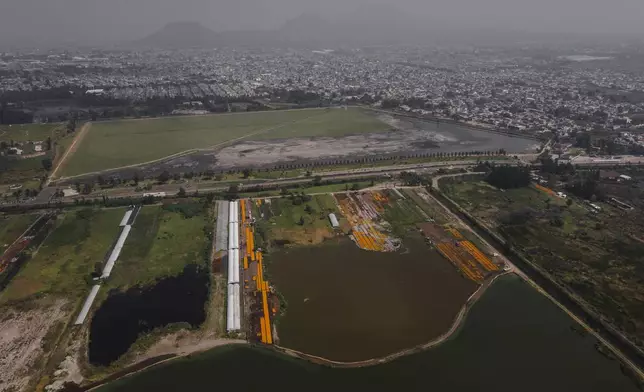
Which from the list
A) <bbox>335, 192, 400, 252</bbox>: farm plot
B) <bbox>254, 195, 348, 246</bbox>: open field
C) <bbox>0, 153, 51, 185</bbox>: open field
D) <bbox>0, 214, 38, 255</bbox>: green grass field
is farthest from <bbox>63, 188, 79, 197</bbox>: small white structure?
<bbox>335, 192, 400, 252</bbox>: farm plot

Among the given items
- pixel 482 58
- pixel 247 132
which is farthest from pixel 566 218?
pixel 482 58

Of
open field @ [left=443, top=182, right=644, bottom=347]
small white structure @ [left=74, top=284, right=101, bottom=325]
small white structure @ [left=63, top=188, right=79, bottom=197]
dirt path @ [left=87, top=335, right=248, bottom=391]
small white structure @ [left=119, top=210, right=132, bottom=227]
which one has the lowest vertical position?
dirt path @ [left=87, top=335, right=248, bottom=391]

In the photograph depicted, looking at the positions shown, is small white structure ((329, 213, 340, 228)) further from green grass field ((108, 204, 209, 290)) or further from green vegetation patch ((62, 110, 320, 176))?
green vegetation patch ((62, 110, 320, 176))

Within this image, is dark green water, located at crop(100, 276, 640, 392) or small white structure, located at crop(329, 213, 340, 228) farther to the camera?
small white structure, located at crop(329, 213, 340, 228)

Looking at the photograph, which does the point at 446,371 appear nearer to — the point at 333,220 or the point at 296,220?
the point at 333,220

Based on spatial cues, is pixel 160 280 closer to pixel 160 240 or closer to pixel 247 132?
pixel 160 240

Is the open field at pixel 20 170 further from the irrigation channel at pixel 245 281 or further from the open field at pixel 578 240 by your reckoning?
the open field at pixel 578 240

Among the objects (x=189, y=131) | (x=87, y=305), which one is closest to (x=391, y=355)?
(x=87, y=305)

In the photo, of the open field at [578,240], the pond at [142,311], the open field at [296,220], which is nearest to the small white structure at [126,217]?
the pond at [142,311]
